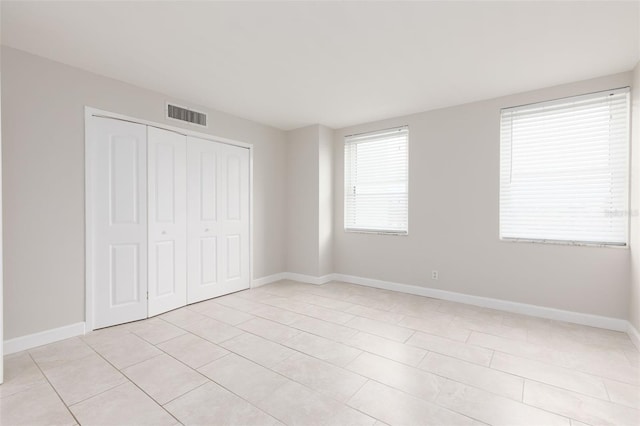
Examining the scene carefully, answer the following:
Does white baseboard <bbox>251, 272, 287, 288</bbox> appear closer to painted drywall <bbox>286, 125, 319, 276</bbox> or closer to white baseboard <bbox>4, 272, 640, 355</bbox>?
white baseboard <bbox>4, 272, 640, 355</bbox>

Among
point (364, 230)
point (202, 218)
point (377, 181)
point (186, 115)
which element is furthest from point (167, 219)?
point (377, 181)

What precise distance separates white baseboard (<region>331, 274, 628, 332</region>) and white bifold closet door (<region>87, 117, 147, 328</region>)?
3374mm

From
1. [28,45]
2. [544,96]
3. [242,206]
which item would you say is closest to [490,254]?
[544,96]

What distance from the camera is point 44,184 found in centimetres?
281

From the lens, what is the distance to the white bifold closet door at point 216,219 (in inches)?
159

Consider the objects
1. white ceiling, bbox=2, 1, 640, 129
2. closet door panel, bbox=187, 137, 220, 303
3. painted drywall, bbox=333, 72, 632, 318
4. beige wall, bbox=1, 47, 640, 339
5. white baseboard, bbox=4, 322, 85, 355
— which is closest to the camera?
white ceiling, bbox=2, 1, 640, 129

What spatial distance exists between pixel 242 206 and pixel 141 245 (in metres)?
1.60

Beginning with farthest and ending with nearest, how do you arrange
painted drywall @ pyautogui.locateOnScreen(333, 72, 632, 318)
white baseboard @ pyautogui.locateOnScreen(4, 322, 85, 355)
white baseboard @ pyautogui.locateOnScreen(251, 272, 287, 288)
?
1. white baseboard @ pyautogui.locateOnScreen(251, 272, 287, 288)
2. painted drywall @ pyautogui.locateOnScreen(333, 72, 632, 318)
3. white baseboard @ pyautogui.locateOnScreen(4, 322, 85, 355)

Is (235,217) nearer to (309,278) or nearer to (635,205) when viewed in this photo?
(309,278)

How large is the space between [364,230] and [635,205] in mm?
3227

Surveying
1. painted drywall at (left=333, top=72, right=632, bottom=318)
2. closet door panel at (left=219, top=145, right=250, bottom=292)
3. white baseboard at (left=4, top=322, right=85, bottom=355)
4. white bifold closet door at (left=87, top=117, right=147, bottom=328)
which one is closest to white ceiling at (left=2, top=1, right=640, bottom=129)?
painted drywall at (left=333, top=72, right=632, bottom=318)

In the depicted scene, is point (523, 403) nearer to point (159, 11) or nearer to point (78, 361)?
point (78, 361)

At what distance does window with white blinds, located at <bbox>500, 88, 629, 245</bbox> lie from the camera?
10.3ft

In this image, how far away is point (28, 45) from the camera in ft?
8.55
